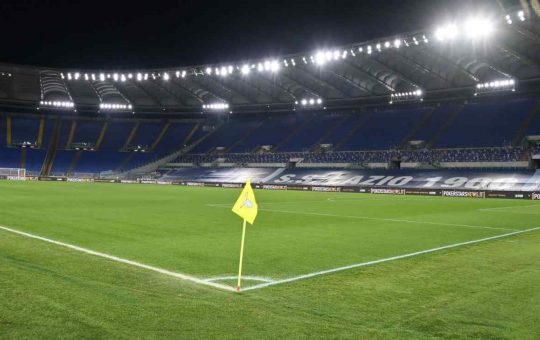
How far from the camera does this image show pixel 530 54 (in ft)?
146

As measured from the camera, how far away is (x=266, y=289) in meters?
6.86

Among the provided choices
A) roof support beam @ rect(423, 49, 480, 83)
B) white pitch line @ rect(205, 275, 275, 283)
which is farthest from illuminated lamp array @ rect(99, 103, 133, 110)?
white pitch line @ rect(205, 275, 275, 283)

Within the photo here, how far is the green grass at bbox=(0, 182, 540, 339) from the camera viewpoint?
5.07m

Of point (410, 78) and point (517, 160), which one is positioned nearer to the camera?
point (517, 160)

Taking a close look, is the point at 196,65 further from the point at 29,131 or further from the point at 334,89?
the point at 29,131

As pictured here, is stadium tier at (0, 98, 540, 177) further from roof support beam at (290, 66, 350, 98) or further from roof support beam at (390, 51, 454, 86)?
roof support beam at (390, 51, 454, 86)

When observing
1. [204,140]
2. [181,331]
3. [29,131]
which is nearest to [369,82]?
[204,140]

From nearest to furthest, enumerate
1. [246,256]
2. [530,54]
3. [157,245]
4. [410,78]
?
[246,256] → [157,245] → [530,54] → [410,78]

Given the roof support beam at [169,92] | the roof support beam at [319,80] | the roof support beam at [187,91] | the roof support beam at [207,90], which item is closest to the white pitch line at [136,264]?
the roof support beam at [319,80]

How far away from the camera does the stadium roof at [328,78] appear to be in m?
43.8

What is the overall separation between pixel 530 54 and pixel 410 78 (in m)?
13.0

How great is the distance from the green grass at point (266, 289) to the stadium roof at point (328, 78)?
32.4 metres

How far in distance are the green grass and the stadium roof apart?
32.4 meters

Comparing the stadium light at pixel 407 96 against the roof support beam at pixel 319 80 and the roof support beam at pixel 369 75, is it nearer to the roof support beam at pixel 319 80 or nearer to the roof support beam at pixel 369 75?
the roof support beam at pixel 369 75
